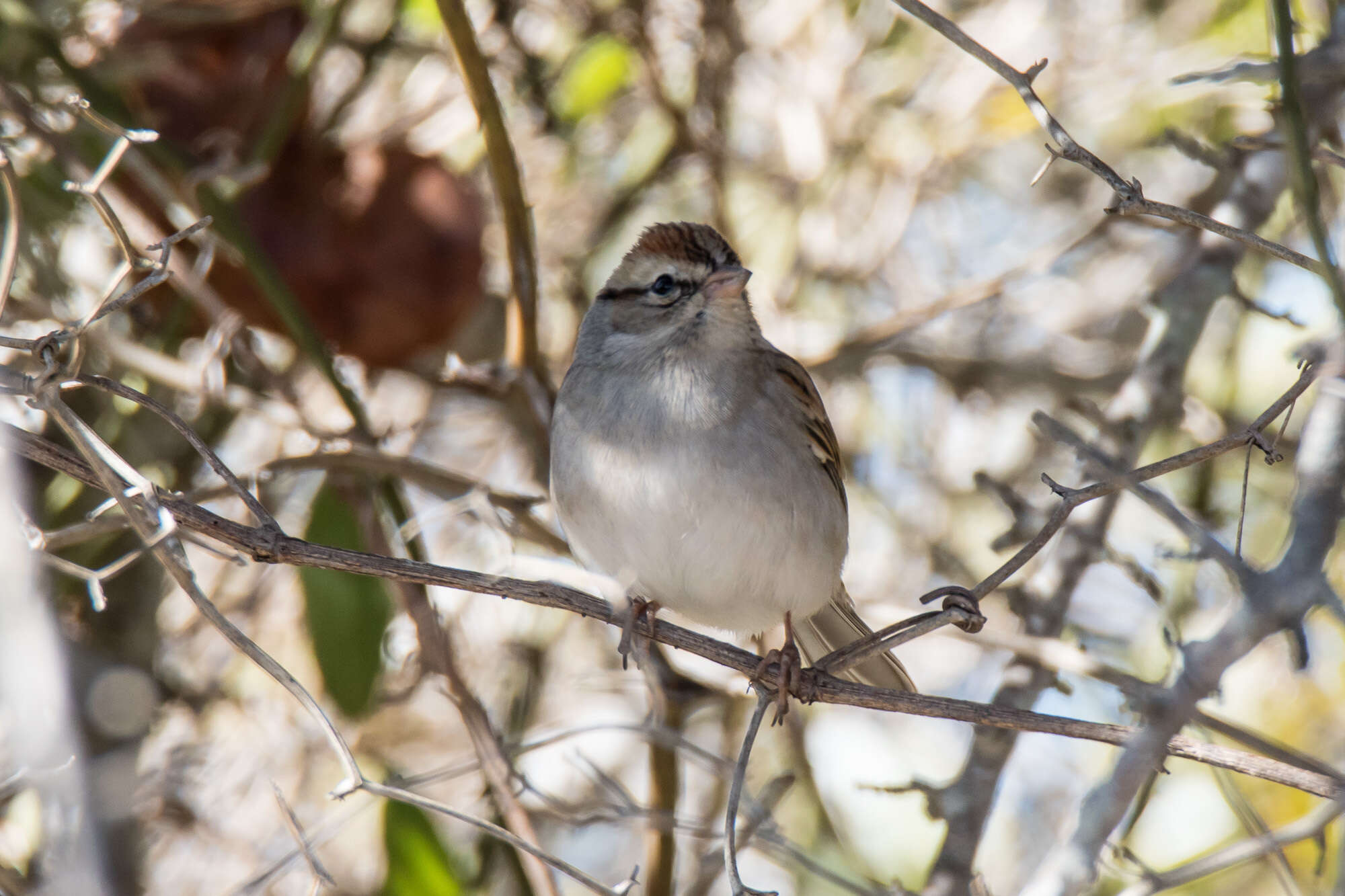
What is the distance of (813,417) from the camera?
8.15 feet

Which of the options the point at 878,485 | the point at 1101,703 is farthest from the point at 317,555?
the point at 878,485

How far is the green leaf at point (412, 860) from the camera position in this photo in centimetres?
233

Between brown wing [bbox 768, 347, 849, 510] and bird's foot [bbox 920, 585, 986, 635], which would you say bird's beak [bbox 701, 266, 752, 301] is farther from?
bird's foot [bbox 920, 585, 986, 635]

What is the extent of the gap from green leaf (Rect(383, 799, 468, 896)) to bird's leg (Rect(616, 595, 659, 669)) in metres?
0.48

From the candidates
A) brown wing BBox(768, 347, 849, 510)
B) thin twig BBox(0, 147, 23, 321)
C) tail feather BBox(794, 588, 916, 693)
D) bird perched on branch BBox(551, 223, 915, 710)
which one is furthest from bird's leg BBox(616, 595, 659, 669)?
thin twig BBox(0, 147, 23, 321)

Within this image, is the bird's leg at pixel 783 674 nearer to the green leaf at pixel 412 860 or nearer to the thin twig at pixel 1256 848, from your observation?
the thin twig at pixel 1256 848

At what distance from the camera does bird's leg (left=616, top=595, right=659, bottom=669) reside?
74.1 inches

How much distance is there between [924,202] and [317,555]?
2614 mm

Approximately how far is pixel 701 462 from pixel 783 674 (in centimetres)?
39

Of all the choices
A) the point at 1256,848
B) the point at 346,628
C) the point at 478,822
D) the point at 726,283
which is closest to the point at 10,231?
the point at 478,822

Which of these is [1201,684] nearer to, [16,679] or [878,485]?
[16,679]

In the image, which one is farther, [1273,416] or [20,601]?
[1273,416]

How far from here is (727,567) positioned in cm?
226

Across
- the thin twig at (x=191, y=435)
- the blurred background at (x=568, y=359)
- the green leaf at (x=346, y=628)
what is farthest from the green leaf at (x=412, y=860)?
the thin twig at (x=191, y=435)
